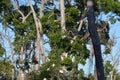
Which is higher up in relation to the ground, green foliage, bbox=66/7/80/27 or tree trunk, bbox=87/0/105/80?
tree trunk, bbox=87/0/105/80

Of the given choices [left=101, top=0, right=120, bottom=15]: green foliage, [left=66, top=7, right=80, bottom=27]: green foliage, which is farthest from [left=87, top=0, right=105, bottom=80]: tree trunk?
[left=101, top=0, right=120, bottom=15]: green foliage

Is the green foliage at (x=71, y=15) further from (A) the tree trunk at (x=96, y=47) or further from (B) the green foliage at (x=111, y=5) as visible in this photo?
(A) the tree trunk at (x=96, y=47)

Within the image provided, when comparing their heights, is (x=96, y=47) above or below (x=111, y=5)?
above

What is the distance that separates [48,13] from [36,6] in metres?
1.90

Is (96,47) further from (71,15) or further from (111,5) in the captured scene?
(111,5)

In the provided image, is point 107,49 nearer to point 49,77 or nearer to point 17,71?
point 17,71

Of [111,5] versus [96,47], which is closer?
[96,47]

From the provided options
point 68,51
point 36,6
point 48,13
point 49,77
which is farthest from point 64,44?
point 36,6

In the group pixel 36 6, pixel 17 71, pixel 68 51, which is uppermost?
pixel 36 6

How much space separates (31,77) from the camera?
897 inches

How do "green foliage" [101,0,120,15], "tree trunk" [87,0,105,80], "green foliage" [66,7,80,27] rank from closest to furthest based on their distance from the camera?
1. "tree trunk" [87,0,105,80]
2. "green foliage" [66,7,80,27]
3. "green foliage" [101,0,120,15]

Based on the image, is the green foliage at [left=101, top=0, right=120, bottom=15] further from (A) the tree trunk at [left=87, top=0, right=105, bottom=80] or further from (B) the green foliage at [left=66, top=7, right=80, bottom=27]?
(A) the tree trunk at [left=87, top=0, right=105, bottom=80]

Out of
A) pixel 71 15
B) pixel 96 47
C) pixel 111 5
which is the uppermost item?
pixel 96 47

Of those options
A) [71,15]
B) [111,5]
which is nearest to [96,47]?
[71,15]
